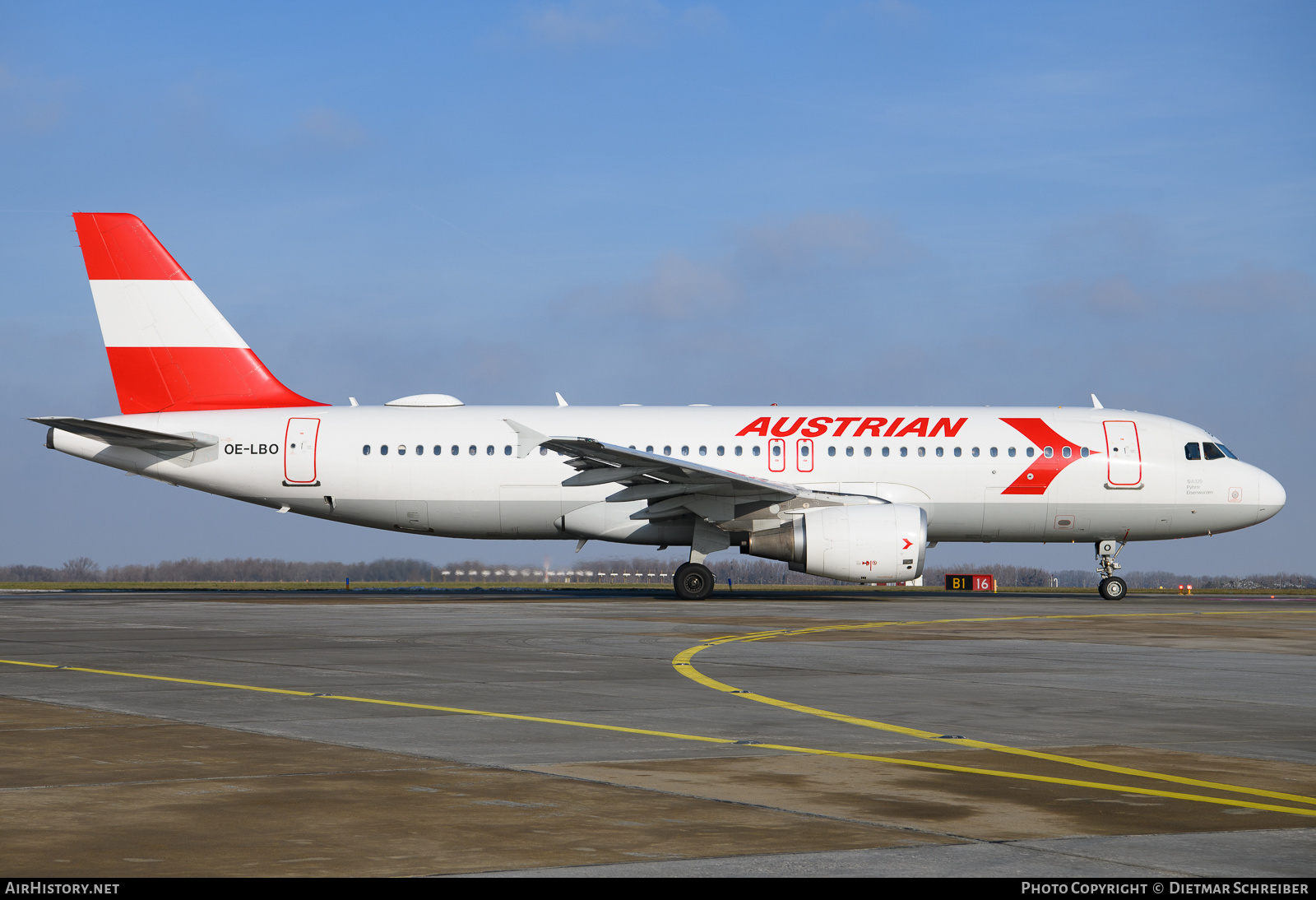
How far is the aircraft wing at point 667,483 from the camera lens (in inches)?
1007

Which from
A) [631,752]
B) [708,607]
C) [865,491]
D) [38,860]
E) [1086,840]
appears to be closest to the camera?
[38,860]

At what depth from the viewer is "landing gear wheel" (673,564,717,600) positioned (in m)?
28.1

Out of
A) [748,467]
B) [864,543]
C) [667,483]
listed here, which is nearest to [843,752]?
[864,543]

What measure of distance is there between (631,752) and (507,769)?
92cm

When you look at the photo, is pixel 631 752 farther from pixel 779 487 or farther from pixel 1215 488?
pixel 1215 488

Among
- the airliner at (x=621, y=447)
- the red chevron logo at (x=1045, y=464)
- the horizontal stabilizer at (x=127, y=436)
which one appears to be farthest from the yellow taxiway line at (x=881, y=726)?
the horizontal stabilizer at (x=127, y=436)

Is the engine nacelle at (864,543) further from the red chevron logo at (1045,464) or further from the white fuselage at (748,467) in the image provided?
the red chevron logo at (1045,464)

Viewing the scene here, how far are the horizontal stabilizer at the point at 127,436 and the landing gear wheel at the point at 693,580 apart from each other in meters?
11.1

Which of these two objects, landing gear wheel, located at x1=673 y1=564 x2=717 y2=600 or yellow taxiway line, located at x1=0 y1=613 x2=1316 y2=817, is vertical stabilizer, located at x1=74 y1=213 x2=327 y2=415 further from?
yellow taxiway line, located at x1=0 y1=613 x2=1316 y2=817

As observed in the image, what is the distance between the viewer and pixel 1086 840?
5387 millimetres

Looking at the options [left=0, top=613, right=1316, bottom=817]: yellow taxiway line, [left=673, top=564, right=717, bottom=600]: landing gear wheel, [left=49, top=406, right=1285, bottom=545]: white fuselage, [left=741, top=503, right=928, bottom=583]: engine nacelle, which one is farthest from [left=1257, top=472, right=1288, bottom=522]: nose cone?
[left=0, top=613, right=1316, bottom=817]: yellow taxiway line

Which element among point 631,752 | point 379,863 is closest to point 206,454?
point 631,752

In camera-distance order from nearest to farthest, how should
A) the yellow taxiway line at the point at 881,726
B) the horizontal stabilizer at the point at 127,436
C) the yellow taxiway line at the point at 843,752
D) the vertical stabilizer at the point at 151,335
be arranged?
the yellow taxiway line at the point at 843,752 < the yellow taxiway line at the point at 881,726 < the horizontal stabilizer at the point at 127,436 < the vertical stabilizer at the point at 151,335

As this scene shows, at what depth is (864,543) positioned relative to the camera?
2544 centimetres
